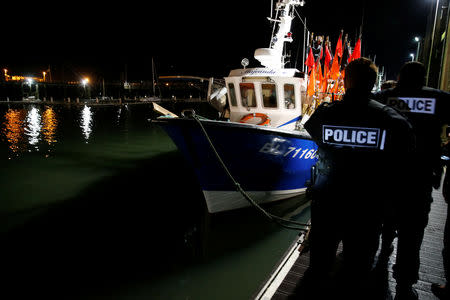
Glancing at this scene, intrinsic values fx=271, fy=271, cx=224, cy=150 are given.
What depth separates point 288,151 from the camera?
5945 mm

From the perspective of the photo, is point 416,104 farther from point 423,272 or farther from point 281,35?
point 281,35

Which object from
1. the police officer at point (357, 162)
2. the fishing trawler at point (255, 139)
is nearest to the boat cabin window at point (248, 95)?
the fishing trawler at point (255, 139)

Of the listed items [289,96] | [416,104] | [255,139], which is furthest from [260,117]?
[416,104]

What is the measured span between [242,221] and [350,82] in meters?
4.67

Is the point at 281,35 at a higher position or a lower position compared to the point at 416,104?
higher

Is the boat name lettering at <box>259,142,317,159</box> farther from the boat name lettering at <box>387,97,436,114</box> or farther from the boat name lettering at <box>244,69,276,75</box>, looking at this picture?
the boat name lettering at <box>387,97,436,114</box>

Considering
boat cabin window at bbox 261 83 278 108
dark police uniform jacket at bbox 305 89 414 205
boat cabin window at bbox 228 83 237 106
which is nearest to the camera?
dark police uniform jacket at bbox 305 89 414 205

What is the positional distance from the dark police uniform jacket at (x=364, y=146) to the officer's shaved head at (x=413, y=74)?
0.84m

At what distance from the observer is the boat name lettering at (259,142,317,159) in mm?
5598

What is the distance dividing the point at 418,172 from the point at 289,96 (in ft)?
15.1

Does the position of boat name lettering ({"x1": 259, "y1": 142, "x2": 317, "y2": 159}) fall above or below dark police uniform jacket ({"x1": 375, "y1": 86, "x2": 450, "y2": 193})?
below

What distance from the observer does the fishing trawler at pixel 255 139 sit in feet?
17.4

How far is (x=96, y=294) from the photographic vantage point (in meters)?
3.83

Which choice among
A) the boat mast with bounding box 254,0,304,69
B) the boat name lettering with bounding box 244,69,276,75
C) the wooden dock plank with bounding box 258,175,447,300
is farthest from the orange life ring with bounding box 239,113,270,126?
the wooden dock plank with bounding box 258,175,447,300
